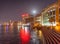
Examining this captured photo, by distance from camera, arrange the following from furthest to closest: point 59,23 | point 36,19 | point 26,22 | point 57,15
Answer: point 26,22, point 36,19, point 57,15, point 59,23

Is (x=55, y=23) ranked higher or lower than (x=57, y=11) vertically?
lower

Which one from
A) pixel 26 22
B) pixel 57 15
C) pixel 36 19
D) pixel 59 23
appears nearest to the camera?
pixel 59 23

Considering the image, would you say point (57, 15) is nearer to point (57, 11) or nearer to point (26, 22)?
point (57, 11)

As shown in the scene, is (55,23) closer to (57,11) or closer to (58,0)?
(57,11)

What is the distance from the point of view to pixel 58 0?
248 ft

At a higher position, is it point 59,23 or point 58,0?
point 58,0

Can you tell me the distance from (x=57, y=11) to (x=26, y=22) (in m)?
87.9

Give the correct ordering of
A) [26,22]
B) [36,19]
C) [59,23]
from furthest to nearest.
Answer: [26,22]
[36,19]
[59,23]

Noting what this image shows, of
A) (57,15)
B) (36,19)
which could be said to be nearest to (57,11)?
(57,15)

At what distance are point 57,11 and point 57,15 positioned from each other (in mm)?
1999

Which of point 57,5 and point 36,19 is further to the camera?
point 36,19

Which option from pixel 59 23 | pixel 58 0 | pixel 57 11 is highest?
pixel 58 0

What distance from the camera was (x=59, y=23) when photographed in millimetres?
71250

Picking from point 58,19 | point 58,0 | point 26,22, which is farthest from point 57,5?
point 26,22
